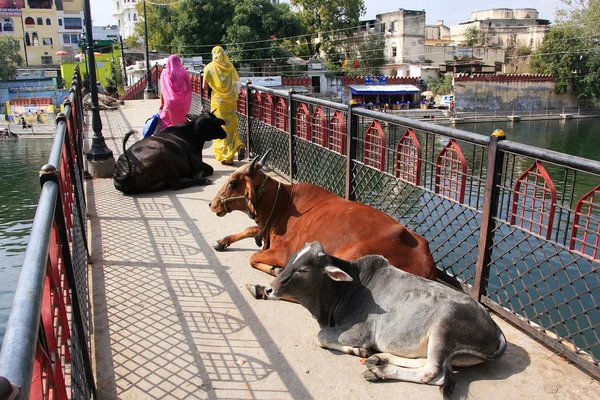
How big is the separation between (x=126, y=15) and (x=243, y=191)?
97.4m

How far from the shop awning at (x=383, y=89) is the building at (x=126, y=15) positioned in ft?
166

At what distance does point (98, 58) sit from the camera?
59594mm

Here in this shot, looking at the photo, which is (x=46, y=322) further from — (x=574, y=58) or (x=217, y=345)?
(x=574, y=58)

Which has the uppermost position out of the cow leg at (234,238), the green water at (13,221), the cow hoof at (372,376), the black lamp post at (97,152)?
the black lamp post at (97,152)

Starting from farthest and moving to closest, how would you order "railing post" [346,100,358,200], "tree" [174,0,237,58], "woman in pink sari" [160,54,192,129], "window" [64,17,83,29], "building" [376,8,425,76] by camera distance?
"window" [64,17,83,29] < "building" [376,8,425,76] < "tree" [174,0,237,58] < "woman in pink sari" [160,54,192,129] < "railing post" [346,100,358,200]

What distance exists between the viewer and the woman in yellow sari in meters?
9.08

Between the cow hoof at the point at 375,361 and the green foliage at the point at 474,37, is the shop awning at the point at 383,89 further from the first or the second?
the cow hoof at the point at 375,361

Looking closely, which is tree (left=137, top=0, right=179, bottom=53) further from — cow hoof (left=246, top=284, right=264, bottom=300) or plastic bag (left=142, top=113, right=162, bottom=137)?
cow hoof (left=246, top=284, right=264, bottom=300)

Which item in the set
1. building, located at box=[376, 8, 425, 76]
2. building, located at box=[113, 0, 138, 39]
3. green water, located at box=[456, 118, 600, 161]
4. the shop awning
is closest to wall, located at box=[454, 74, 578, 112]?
green water, located at box=[456, 118, 600, 161]

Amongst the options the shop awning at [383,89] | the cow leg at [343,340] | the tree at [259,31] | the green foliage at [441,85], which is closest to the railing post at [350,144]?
the cow leg at [343,340]

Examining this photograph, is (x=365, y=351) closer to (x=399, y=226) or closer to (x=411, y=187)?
(x=399, y=226)

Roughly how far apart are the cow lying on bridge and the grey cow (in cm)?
448

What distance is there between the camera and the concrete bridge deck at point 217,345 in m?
3.20

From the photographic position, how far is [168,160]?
7.77 metres
